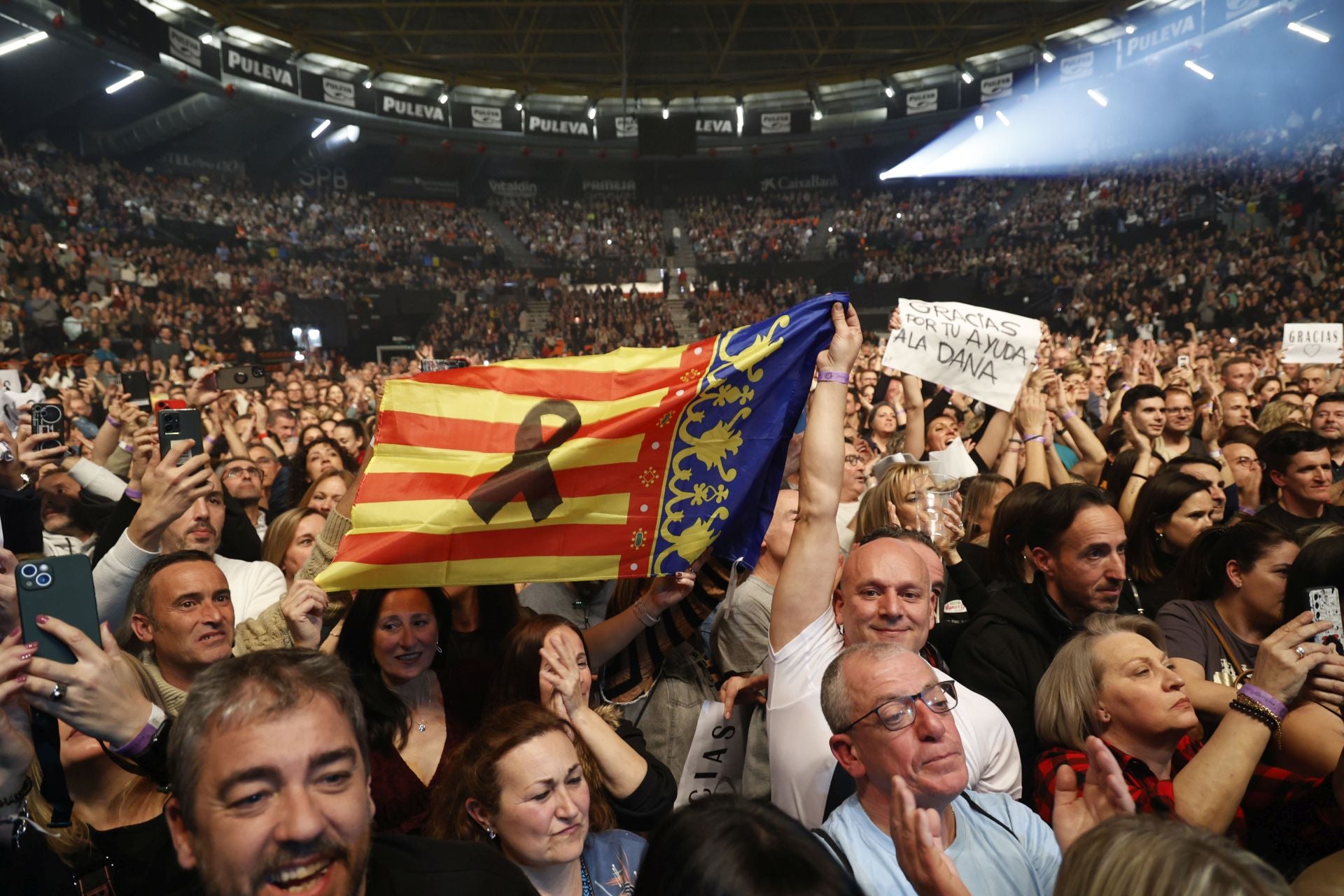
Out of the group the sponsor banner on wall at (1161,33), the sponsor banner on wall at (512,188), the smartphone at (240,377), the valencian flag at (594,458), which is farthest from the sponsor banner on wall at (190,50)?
the valencian flag at (594,458)

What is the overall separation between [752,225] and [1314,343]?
1044 inches

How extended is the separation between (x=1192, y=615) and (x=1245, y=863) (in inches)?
84.0

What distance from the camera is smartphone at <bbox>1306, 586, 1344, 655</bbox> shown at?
8.24 feet

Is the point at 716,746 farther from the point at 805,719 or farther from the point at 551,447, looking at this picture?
the point at 551,447

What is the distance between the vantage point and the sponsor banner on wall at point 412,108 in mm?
29828

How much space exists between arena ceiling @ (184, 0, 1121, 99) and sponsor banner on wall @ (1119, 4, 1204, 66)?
5.67ft

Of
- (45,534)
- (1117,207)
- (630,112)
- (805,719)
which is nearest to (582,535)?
(805,719)

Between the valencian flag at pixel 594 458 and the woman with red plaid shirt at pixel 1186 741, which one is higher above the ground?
the valencian flag at pixel 594 458

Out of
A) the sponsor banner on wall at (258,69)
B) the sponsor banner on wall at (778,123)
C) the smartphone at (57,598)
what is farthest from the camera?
the sponsor banner on wall at (778,123)

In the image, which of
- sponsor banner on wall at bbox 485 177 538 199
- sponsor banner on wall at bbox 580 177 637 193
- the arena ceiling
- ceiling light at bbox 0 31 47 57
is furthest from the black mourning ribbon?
sponsor banner on wall at bbox 485 177 538 199

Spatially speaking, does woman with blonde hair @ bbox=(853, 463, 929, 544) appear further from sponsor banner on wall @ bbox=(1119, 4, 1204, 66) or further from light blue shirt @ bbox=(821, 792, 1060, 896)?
sponsor banner on wall @ bbox=(1119, 4, 1204, 66)

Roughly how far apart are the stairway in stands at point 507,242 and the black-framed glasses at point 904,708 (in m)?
31.2

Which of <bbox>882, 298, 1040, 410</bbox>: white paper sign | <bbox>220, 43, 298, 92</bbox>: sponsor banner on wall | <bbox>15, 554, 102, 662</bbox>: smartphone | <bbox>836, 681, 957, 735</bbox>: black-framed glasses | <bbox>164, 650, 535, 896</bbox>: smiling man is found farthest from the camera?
<bbox>220, 43, 298, 92</bbox>: sponsor banner on wall

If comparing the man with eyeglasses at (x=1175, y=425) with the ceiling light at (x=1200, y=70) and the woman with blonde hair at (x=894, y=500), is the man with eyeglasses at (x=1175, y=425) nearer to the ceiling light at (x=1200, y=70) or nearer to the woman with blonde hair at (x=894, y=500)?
the woman with blonde hair at (x=894, y=500)
